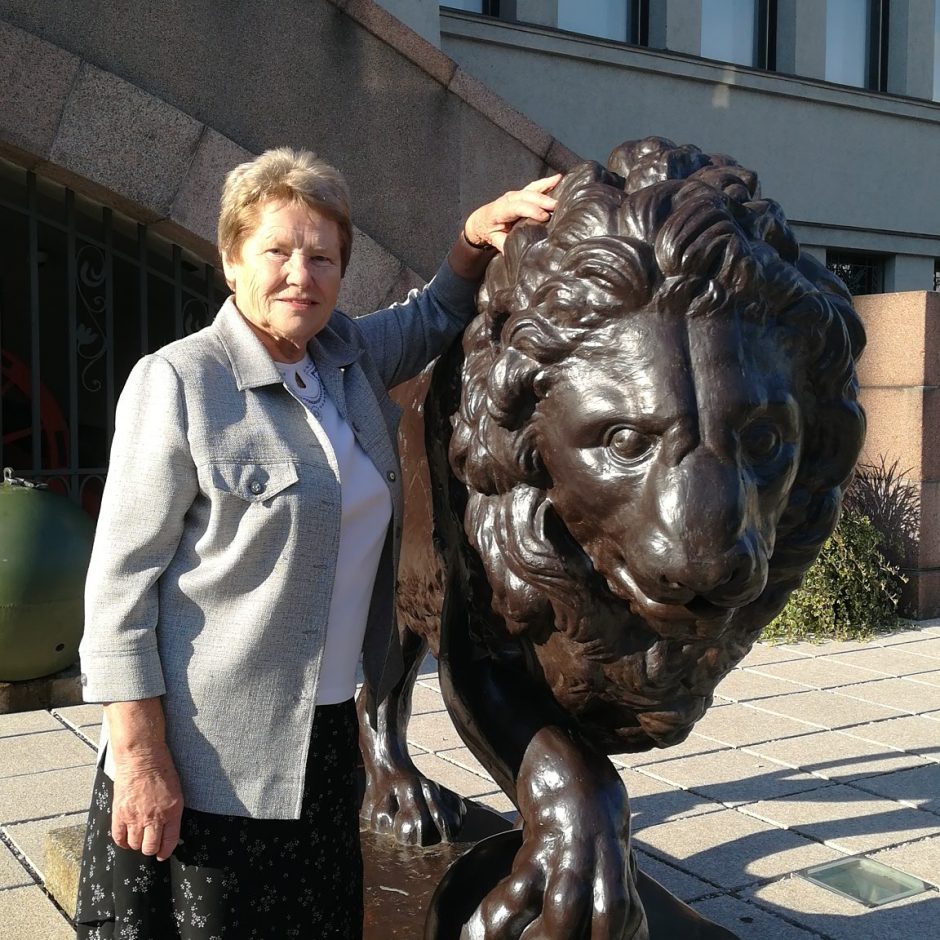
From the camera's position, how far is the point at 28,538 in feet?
17.9

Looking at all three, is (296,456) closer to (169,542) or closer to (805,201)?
(169,542)

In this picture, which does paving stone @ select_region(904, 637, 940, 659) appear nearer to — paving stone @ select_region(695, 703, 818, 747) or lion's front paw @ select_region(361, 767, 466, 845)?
paving stone @ select_region(695, 703, 818, 747)

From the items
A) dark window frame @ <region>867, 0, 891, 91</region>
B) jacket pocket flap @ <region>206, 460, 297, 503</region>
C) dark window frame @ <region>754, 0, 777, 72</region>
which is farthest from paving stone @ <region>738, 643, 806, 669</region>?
dark window frame @ <region>867, 0, 891, 91</region>

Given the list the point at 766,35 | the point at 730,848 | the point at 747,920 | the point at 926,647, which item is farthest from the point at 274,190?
the point at 766,35

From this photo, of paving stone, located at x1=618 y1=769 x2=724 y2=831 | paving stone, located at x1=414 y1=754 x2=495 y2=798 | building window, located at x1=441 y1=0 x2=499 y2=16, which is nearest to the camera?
paving stone, located at x1=618 y1=769 x2=724 y2=831

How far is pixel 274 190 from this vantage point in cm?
194

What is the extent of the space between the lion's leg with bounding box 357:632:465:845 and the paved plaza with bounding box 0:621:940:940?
725 mm

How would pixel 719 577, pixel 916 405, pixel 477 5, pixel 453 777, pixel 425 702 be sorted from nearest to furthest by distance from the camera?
pixel 719 577 → pixel 453 777 → pixel 425 702 → pixel 916 405 → pixel 477 5

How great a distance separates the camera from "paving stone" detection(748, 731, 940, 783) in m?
4.38

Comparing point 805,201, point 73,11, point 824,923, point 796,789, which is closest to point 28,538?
point 73,11

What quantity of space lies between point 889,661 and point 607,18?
8.83 metres

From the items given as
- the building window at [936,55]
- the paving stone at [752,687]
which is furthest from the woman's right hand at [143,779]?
the building window at [936,55]

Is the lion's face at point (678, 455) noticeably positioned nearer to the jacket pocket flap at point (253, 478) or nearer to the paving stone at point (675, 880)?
the jacket pocket flap at point (253, 478)

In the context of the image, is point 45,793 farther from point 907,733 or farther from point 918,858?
point 907,733
